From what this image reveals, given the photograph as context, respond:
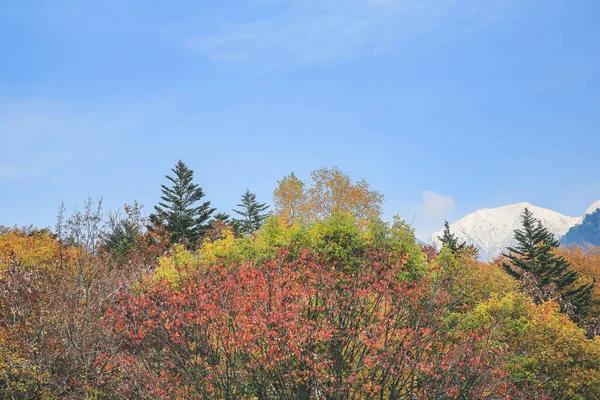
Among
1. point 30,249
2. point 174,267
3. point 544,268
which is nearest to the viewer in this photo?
point 174,267

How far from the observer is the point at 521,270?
40.4 m

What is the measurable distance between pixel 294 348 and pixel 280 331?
76 centimetres

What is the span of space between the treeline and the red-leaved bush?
6cm

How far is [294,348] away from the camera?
10234 mm

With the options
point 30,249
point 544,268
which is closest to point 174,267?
point 30,249

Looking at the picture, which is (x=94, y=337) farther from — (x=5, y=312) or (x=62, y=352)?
(x=5, y=312)

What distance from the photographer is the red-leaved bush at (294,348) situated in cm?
1077

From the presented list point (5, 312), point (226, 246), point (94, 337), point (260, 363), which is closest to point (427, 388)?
point (260, 363)

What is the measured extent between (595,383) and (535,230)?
964 inches

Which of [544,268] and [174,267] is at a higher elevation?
[174,267]

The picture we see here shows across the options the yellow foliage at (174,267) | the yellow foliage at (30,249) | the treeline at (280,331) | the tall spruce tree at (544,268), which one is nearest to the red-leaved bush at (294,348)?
the treeline at (280,331)

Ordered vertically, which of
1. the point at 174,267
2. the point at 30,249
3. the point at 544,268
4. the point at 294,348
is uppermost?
the point at 30,249

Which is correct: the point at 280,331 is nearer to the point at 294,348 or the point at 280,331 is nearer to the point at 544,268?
the point at 294,348

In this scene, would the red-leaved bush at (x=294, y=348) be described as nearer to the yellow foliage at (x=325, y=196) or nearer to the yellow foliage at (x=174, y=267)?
the yellow foliage at (x=174, y=267)
